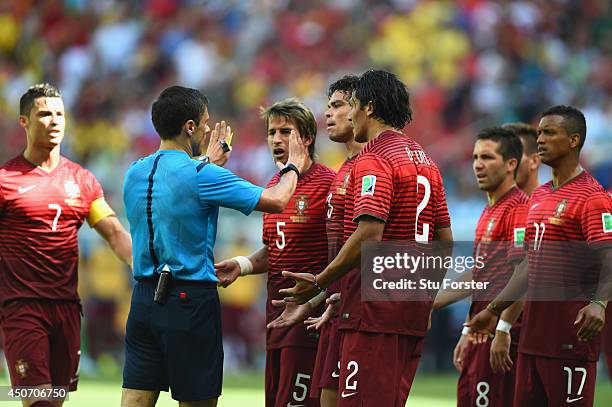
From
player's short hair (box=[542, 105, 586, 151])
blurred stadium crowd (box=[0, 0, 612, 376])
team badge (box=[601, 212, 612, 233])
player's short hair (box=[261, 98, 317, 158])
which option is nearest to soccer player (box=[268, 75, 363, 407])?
player's short hair (box=[261, 98, 317, 158])

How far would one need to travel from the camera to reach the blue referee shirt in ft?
19.3

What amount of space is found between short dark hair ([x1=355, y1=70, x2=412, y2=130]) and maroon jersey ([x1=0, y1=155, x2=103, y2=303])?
2660mm

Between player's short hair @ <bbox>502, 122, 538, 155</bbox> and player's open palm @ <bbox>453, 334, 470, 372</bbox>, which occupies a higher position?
player's short hair @ <bbox>502, 122, 538, 155</bbox>

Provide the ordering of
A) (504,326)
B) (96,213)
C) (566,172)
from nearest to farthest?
1. (566,172)
2. (504,326)
3. (96,213)

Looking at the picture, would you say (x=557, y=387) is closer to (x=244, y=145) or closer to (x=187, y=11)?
(x=244, y=145)

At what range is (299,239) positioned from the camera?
281 inches

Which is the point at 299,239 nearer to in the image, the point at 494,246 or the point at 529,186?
the point at 494,246

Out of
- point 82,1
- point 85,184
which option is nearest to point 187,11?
point 82,1

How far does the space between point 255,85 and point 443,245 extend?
1161 cm

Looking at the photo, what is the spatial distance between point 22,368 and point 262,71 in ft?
35.9

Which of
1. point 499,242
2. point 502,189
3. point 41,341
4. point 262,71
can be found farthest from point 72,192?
point 262,71

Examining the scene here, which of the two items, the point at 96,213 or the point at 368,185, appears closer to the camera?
the point at 368,185

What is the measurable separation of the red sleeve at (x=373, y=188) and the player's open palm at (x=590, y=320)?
5.07 feet

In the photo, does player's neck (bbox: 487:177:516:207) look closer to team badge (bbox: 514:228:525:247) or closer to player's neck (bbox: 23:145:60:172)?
team badge (bbox: 514:228:525:247)
